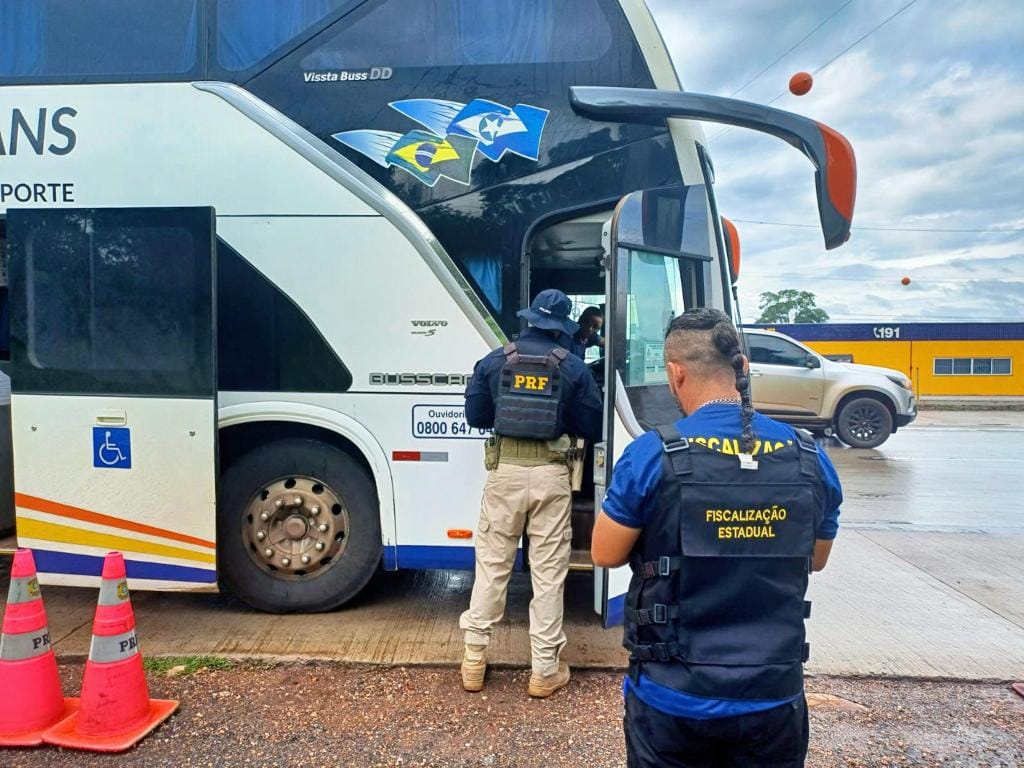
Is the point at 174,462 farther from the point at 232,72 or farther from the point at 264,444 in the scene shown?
the point at 232,72

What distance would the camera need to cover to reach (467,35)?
3.96m

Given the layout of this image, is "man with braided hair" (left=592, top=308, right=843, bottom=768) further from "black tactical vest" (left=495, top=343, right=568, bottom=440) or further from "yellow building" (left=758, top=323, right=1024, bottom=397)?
"yellow building" (left=758, top=323, right=1024, bottom=397)

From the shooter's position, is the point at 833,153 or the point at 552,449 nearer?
the point at 552,449

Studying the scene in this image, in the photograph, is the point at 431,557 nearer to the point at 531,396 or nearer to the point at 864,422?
the point at 531,396

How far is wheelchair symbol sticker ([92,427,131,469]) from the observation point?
3.94 meters

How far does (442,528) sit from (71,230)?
104 inches

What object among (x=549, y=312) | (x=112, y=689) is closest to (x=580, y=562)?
(x=549, y=312)

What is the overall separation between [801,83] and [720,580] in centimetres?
404

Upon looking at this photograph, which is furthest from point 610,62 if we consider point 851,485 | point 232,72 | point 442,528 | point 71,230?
point 851,485

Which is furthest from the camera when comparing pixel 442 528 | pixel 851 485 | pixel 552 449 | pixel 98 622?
pixel 851 485

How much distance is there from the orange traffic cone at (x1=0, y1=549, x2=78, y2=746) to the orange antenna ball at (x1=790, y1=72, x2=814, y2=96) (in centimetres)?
501

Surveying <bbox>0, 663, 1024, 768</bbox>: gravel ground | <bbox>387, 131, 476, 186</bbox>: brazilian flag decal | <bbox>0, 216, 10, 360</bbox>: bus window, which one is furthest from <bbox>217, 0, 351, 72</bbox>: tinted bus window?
<bbox>0, 663, 1024, 768</bbox>: gravel ground

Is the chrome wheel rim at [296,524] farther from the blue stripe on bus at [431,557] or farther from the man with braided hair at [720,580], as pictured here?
the man with braided hair at [720,580]

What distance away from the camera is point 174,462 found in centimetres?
390
